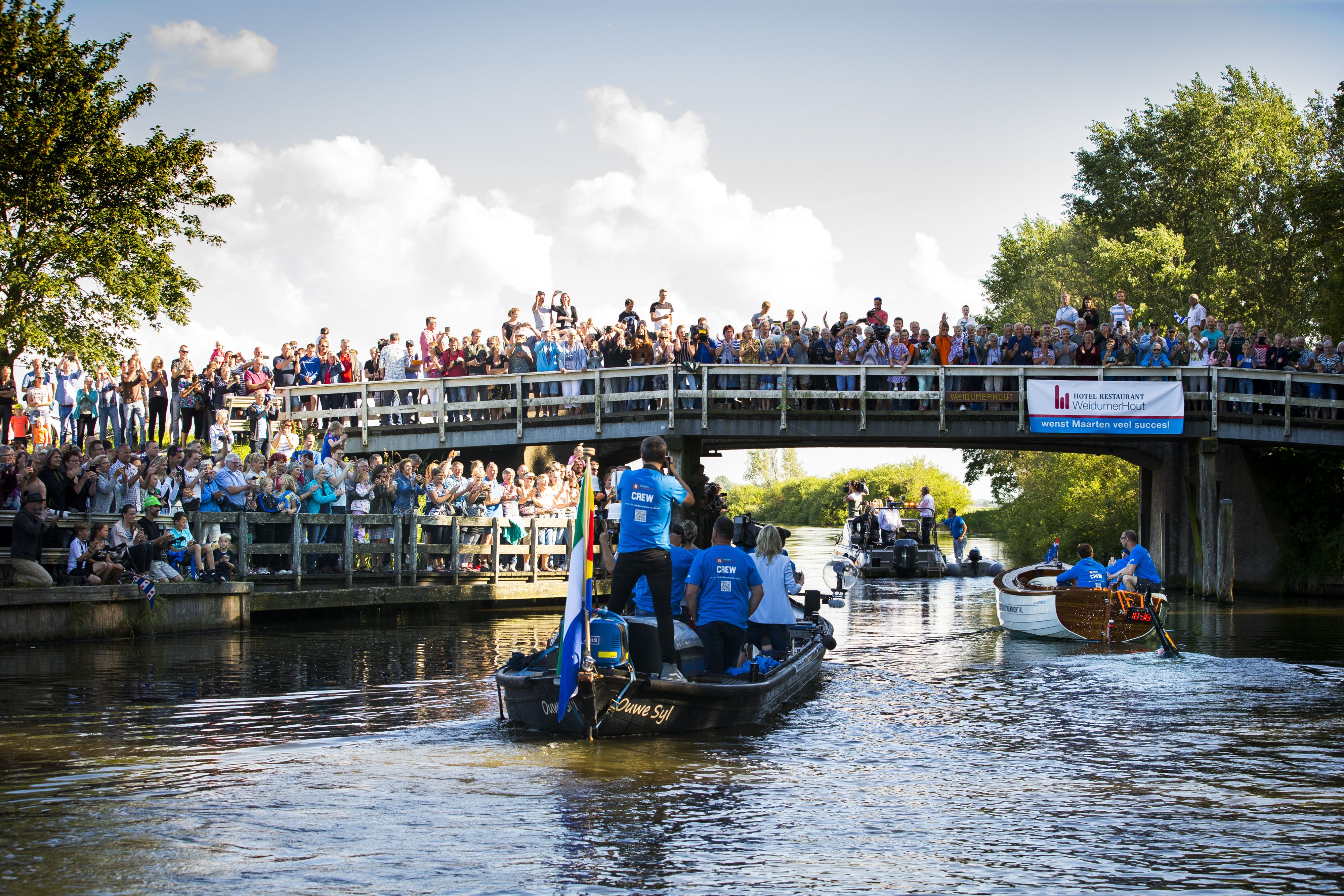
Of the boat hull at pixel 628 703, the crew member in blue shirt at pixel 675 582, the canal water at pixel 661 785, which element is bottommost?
the canal water at pixel 661 785

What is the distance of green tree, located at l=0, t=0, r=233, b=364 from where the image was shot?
2595 centimetres

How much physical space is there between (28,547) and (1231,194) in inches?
1657

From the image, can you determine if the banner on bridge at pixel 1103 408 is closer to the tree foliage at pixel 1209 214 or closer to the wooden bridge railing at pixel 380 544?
the wooden bridge railing at pixel 380 544

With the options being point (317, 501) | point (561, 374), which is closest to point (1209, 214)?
point (561, 374)

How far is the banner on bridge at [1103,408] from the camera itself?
2502 centimetres

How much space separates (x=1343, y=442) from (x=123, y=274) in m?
24.2

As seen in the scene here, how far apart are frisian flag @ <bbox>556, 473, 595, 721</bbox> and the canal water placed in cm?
53

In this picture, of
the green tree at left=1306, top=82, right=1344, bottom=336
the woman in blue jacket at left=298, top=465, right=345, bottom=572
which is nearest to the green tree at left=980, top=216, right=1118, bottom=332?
the green tree at left=1306, top=82, right=1344, bottom=336

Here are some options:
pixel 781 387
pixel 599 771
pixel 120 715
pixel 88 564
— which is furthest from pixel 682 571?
pixel 781 387

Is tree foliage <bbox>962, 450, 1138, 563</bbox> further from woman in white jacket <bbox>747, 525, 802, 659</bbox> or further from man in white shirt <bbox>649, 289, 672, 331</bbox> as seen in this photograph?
woman in white jacket <bbox>747, 525, 802, 659</bbox>

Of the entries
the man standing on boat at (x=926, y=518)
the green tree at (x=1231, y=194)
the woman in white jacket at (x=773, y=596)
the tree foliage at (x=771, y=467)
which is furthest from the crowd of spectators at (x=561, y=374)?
the tree foliage at (x=771, y=467)

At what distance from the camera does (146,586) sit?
15977mm

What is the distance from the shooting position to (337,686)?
12.9 meters

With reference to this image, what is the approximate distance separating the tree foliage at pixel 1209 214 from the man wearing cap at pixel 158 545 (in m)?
32.3
